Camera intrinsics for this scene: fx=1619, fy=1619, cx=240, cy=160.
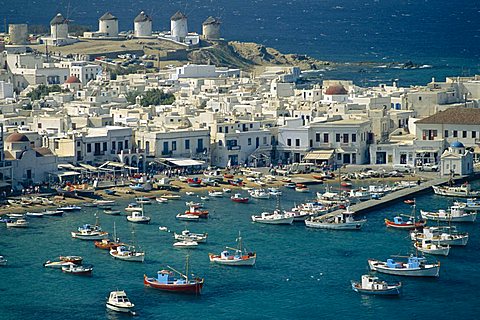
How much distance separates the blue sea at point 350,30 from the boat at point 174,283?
50.4 m

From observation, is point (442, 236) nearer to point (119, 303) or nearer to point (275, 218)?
point (275, 218)

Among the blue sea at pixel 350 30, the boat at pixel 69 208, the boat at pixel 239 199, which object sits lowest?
the boat at pixel 69 208

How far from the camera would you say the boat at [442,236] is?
4900cm

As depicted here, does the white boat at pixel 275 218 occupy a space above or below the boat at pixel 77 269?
above

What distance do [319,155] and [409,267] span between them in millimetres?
17866

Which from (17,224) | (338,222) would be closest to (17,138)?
(17,224)

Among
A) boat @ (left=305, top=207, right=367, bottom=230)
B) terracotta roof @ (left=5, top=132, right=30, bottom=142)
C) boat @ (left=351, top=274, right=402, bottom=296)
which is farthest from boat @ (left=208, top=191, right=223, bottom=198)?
boat @ (left=351, top=274, right=402, bottom=296)

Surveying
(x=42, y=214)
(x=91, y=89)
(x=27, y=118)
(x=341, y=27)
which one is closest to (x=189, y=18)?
(x=341, y=27)

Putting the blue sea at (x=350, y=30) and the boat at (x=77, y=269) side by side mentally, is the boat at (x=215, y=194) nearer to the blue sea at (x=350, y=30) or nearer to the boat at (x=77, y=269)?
the boat at (x=77, y=269)

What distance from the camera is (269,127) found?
2566 inches

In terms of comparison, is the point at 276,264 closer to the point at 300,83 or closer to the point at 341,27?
the point at 300,83

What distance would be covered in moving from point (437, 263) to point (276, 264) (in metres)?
4.61

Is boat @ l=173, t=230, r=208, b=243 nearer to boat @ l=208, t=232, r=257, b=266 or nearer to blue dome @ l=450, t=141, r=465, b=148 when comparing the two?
boat @ l=208, t=232, r=257, b=266

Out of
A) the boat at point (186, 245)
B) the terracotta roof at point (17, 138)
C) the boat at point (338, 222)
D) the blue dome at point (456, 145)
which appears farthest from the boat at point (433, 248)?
the terracotta roof at point (17, 138)
